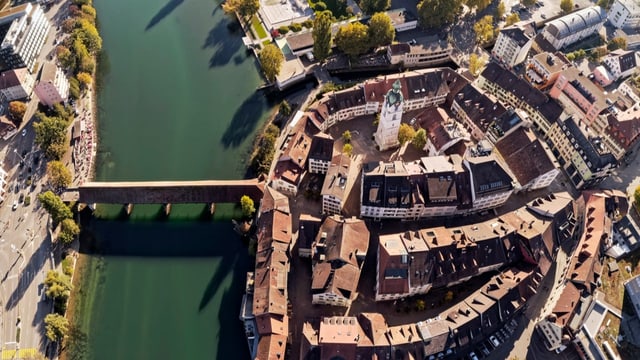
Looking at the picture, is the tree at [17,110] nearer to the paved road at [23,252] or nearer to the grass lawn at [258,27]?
the paved road at [23,252]

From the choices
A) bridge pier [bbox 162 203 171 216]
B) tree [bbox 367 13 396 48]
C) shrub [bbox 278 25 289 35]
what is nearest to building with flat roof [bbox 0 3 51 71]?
bridge pier [bbox 162 203 171 216]

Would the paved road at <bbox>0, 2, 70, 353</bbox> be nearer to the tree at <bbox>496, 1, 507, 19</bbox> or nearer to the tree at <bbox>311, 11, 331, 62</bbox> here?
the tree at <bbox>311, 11, 331, 62</bbox>

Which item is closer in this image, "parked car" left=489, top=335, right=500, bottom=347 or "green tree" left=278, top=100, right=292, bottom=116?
"parked car" left=489, top=335, right=500, bottom=347

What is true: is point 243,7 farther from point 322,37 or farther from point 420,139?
point 420,139

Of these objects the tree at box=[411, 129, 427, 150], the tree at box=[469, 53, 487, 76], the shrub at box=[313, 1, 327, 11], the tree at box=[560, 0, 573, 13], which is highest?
the shrub at box=[313, 1, 327, 11]

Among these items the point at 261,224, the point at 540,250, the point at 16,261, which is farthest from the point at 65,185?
the point at 540,250

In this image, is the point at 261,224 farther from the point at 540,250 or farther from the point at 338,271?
the point at 540,250
